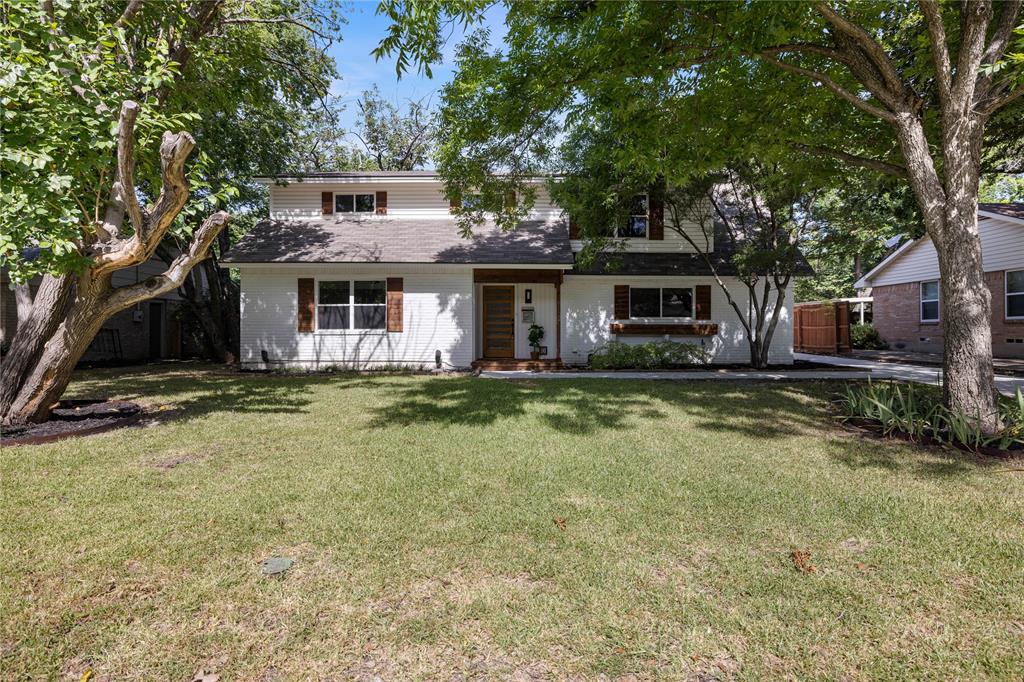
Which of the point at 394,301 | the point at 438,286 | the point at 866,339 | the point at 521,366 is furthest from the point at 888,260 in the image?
the point at 394,301

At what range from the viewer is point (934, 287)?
18391 mm

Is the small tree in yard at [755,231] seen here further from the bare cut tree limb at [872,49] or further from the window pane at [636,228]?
the bare cut tree limb at [872,49]

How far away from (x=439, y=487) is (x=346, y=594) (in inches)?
63.7

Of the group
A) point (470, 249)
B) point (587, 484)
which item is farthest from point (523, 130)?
point (587, 484)

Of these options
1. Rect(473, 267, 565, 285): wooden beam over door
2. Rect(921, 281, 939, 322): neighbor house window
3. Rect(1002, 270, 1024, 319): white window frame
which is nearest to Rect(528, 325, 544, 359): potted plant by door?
Rect(473, 267, 565, 285): wooden beam over door

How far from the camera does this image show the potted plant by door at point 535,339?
46.1 feet

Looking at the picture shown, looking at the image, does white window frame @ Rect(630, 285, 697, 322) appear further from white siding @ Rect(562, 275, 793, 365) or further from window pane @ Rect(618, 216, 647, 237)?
window pane @ Rect(618, 216, 647, 237)

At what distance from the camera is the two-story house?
1316 cm

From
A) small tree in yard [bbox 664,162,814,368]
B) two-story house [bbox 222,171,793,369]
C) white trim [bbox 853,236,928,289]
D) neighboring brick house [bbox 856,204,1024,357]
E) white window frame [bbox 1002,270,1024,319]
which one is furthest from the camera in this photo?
white trim [bbox 853,236,928,289]

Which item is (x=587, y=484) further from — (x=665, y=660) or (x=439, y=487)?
(x=665, y=660)

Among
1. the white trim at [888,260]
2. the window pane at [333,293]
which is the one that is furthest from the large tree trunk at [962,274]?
the white trim at [888,260]

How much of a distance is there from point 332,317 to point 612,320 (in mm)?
8190

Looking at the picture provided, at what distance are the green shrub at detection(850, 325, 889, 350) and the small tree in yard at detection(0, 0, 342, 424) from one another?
24870 millimetres

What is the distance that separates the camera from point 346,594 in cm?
258
